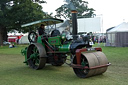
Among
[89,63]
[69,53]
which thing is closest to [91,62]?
[89,63]

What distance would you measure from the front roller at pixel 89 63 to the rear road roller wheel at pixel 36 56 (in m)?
1.57

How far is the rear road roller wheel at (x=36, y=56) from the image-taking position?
6.93 m

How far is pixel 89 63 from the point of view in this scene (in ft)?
17.1

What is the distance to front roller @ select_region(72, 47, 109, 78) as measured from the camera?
5.29 metres

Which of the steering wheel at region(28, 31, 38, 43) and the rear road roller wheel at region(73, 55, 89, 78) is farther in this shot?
the steering wheel at region(28, 31, 38, 43)

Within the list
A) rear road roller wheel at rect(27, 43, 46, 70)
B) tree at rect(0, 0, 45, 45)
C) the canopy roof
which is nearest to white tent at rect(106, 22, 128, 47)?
tree at rect(0, 0, 45, 45)

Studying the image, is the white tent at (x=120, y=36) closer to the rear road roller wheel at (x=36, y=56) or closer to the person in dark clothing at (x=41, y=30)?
the person in dark clothing at (x=41, y=30)

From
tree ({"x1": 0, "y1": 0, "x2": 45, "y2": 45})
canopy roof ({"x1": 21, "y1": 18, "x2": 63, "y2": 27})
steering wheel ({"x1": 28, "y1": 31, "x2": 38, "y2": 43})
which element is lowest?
steering wheel ({"x1": 28, "y1": 31, "x2": 38, "y2": 43})

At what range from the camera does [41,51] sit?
6.96 metres

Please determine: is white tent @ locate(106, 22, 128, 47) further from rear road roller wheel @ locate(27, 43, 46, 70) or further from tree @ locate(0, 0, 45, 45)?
rear road roller wheel @ locate(27, 43, 46, 70)

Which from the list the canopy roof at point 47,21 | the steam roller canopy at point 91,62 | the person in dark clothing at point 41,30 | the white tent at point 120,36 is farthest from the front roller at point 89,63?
the white tent at point 120,36

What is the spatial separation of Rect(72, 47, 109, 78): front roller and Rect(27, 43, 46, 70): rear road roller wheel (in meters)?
1.57

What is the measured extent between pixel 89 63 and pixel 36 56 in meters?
2.76

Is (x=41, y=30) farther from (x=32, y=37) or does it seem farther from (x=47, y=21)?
A: (x=32, y=37)
